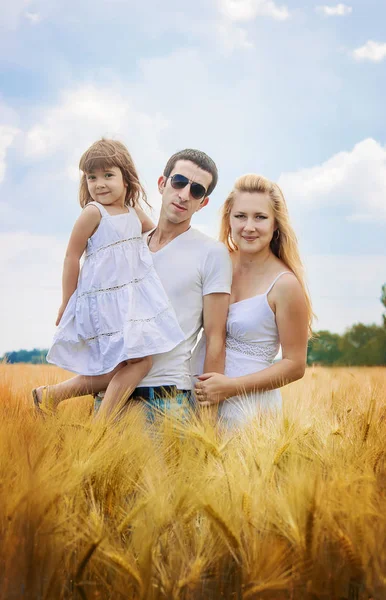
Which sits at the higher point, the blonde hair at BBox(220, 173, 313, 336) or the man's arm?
the blonde hair at BBox(220, 173, 313, 336)

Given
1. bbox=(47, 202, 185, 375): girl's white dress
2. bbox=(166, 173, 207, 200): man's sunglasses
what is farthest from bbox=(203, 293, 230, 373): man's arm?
bbox=(166, 173, 207, 200): man's sunglasses

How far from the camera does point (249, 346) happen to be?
288 centimetres

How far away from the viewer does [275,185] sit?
9.73 feet

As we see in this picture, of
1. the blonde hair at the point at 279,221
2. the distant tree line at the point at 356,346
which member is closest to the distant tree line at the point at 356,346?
the distant tree line at the point at 356,346

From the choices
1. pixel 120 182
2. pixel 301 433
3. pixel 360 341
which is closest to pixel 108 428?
pixel 301 433

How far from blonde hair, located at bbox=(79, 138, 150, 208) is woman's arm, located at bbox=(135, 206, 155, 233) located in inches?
1.6

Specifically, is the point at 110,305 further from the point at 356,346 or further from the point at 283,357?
the point at 356,346

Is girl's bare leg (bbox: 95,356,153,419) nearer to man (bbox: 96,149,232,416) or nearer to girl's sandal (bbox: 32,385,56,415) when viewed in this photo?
man (bbox: 96,149,232,416)

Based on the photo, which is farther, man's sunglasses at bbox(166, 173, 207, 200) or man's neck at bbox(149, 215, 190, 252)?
man's neck at bbox(149, 215, 190, 252)

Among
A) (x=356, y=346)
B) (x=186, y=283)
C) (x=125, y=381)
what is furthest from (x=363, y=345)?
(x=125, y=381)

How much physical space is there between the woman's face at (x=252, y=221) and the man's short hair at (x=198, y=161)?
0.18 metres

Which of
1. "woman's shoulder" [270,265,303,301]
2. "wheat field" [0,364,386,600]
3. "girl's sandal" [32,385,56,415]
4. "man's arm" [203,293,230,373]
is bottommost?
"wheat field" [0,364,386,600]

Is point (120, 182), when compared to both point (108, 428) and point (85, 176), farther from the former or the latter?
point (108, 428)

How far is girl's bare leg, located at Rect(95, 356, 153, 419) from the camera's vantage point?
266 centimetres
